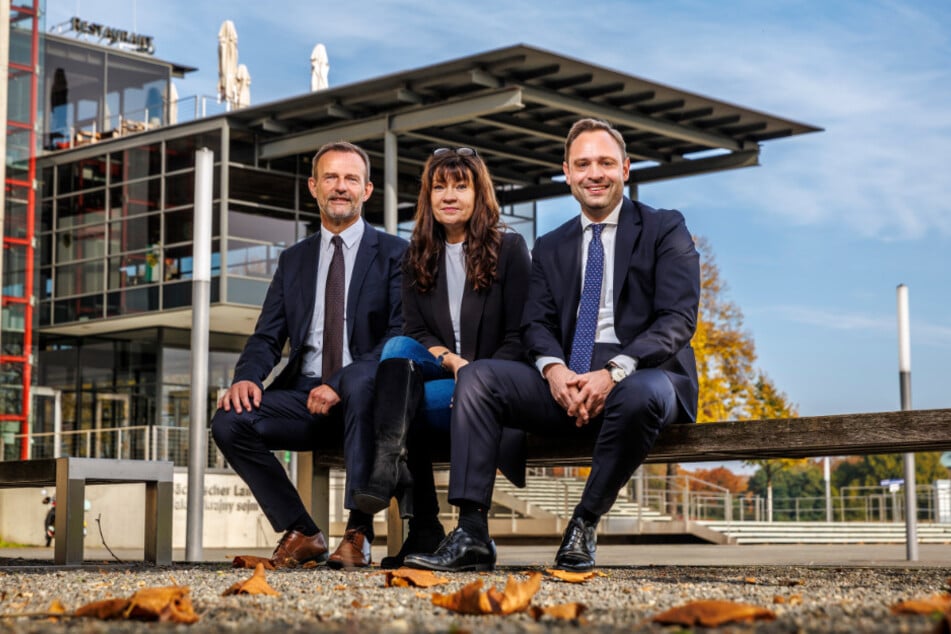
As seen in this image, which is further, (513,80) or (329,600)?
(513,80)

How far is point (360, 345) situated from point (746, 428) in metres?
1.94

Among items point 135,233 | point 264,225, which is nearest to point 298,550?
point 264,225

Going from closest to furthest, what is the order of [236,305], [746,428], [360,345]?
[746,428]
[360,345]
[236,305]

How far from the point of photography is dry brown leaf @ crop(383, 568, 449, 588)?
435cm

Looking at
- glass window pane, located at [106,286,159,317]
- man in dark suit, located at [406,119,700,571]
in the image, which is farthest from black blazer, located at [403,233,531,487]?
glass window pane, located at [106,286,159,317]

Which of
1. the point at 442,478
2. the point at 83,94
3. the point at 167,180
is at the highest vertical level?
the point at 83,94

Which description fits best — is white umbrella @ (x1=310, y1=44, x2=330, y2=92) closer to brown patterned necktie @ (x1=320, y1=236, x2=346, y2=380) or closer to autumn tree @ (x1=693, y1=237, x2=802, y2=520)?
autumn tree @ (x1=693, y1=237, x2=802, y2=520)

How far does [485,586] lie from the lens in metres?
4.27

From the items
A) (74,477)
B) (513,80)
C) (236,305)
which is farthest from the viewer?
(236,305)

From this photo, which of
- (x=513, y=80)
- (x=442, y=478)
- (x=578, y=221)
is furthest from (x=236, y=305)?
(x=578, y=221)

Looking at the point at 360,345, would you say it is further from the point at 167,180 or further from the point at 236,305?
the point at 167,180

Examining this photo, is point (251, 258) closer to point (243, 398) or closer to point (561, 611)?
point (243, 398)

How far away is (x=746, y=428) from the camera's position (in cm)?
525

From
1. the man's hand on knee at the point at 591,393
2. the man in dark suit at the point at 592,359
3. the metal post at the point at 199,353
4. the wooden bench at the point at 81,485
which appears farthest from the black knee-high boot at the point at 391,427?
the metal post at the point at 199,353
